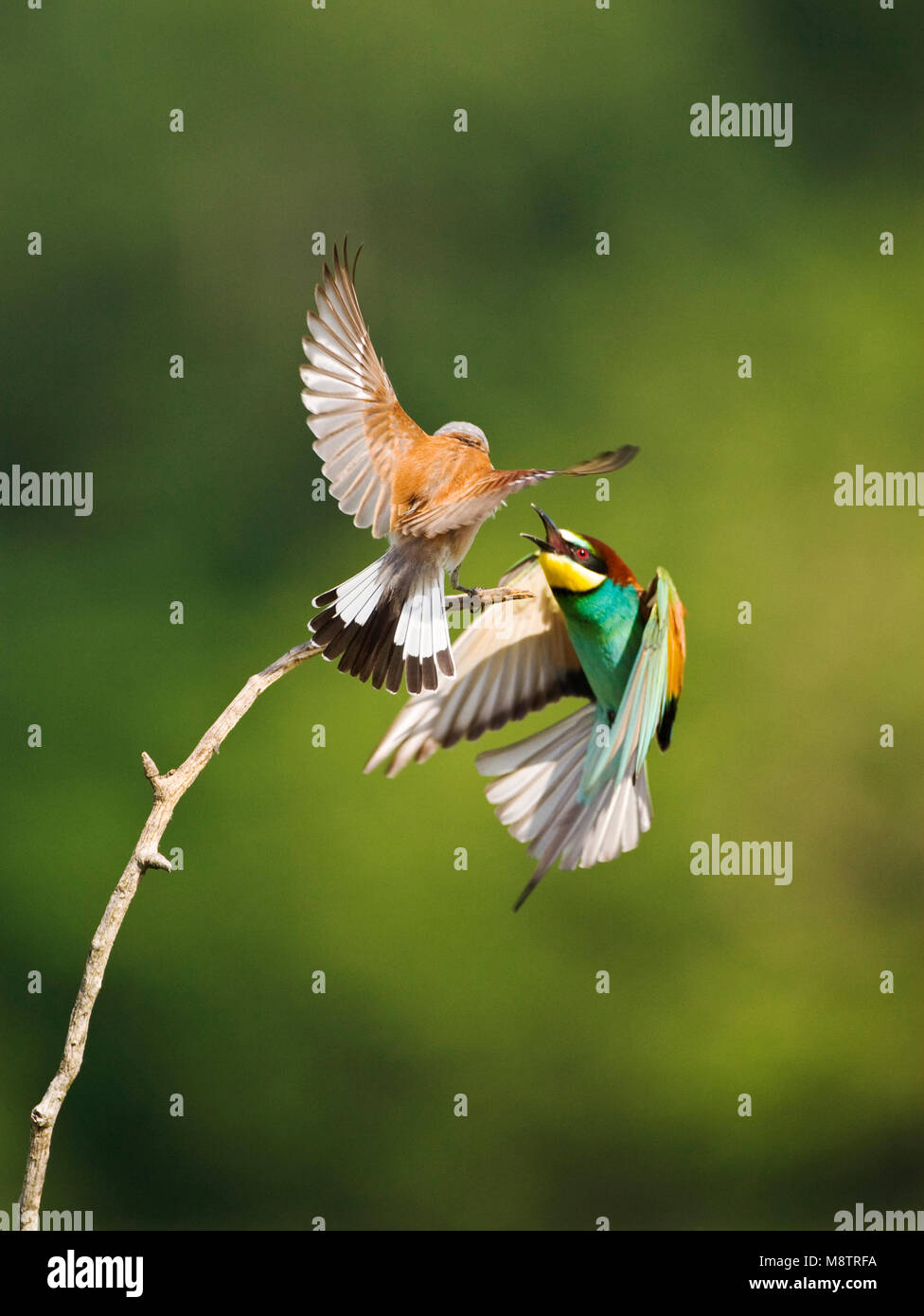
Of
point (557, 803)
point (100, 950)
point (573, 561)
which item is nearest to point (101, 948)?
point (100, 950)

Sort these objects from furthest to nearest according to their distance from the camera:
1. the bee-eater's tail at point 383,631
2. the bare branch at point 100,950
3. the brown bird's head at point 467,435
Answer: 1. the brown bird's head at point 467,435
2. the bee-eater's tail at point 383,631
3. the bare branch at point 100,950

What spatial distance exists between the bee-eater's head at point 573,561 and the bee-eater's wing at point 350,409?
7.8 inches

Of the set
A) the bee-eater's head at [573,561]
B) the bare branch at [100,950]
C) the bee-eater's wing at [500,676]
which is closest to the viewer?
the bare branch at [100,950]

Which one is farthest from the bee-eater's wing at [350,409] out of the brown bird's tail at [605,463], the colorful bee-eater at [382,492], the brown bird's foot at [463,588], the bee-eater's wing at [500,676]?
the brown bird's tail at [605,463]

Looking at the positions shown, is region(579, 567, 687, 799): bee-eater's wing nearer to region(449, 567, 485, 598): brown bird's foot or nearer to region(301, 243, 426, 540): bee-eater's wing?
region(449, 567, 485, 598): brown bird's foot

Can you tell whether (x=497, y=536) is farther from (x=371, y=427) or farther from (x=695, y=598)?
(x=371, y=427)

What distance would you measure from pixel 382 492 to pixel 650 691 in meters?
0.35

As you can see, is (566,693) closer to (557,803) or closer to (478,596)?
(557,803)

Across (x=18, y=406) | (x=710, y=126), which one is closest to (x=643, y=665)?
(x=18, y=406)

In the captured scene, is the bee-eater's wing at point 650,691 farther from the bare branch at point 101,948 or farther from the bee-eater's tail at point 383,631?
the bare branch at point 101,948

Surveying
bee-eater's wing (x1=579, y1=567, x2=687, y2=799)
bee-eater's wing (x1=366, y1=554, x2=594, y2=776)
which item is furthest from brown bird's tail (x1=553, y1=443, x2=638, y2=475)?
bee-eater's wing (x1=366, y1=554, x2=594, y2=776)

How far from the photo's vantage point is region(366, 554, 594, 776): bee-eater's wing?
5.69 feet

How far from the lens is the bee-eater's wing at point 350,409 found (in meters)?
1.44
